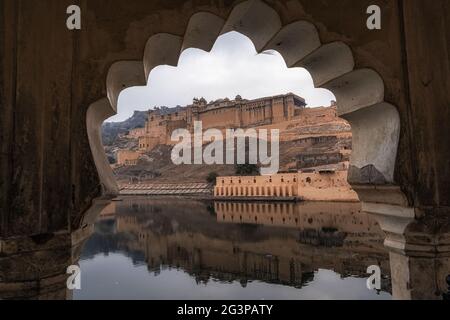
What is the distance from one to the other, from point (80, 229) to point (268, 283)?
15.7 metres

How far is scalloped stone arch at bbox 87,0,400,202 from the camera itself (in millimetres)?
2230

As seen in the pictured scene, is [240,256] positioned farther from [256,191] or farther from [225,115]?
[225,115]

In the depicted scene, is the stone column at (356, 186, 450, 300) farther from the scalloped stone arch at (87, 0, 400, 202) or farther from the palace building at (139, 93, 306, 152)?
the palace building at (139, 93, 306, 152)

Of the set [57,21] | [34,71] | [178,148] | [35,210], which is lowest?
[35,210]

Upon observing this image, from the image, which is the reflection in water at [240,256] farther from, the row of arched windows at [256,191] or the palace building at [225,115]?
the palace building at [225,115]

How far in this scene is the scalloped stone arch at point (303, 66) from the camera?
2.23 metres

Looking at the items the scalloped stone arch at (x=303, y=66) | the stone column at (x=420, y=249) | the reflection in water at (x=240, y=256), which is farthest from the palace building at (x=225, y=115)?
the stone column at (x=420, y=249)

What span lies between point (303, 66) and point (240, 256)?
776 inches

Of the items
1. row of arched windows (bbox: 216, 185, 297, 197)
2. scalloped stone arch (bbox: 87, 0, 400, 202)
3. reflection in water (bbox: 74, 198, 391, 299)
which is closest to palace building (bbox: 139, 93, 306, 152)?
row of arched windows (bbox: 216, 185, 297, 197)

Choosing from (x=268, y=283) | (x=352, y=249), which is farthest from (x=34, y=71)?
(x=352, y=249)

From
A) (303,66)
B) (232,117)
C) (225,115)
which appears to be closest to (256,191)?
(232,117)

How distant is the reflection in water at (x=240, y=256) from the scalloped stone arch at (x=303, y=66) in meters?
11.5

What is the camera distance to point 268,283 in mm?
16375
